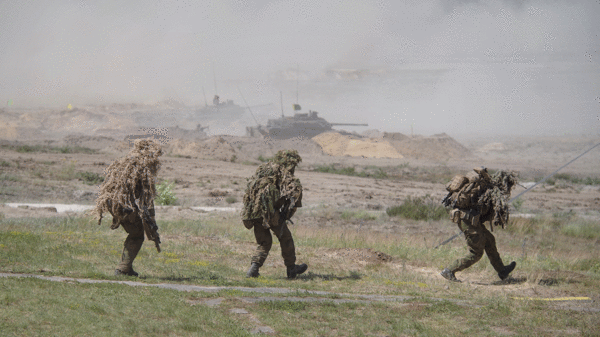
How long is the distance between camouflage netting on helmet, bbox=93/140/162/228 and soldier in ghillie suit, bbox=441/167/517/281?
189 inches

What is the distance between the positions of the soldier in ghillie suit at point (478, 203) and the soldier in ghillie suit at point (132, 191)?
4.77 m

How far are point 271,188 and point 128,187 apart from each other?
2.15 m

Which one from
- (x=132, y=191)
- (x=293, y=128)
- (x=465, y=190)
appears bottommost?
(x=465, y=190)

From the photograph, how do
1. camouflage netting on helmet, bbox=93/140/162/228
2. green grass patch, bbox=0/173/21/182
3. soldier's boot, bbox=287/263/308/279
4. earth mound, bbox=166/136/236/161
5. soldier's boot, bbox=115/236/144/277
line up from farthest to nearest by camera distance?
earth mound, bbox=166/136/236/161 < green grass patch, bbox=0/173/21/182 < soldier's boot, bbox=287/263/308/279 < soldier's boot, bbox=115/236/144/277 < camouflage netting on helmet, bbox=93/140/162/228

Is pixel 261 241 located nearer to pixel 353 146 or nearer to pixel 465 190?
pixel 465 190

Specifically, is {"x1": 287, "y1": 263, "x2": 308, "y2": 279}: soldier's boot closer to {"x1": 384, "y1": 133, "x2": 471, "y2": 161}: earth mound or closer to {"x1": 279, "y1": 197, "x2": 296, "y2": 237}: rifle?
{"x1": 279, "y1": 197, "x2": 296, "y2": 237}: rifle

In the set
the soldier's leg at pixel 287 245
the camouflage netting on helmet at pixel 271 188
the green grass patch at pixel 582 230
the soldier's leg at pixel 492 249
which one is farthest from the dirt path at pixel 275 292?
the green grass patch at pixel 582 230

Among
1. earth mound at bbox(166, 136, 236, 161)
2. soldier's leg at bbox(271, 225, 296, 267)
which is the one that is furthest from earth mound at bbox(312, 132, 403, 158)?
soldier's leg at bbox(271, 225, 296, 267)

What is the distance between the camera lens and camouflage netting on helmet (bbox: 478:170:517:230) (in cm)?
916

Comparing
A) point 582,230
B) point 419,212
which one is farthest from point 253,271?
point 582,230

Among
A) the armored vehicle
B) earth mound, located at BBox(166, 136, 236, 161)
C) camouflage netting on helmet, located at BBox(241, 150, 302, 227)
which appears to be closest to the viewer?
camouflage netting on helmet, located at BBox(241, 150, 302, 227)

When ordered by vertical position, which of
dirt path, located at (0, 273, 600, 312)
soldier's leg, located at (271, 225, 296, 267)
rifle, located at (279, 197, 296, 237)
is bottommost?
dirt path, located at (0, 273, 600, 312)

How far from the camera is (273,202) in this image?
8781 mm

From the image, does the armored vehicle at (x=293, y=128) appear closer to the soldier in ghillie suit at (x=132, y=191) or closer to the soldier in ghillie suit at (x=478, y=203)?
the soldier in ghillie suit at (x=478, y=203)
